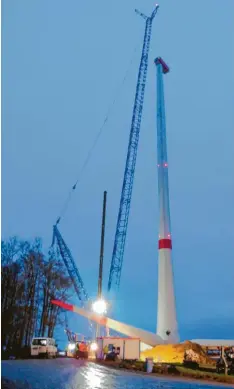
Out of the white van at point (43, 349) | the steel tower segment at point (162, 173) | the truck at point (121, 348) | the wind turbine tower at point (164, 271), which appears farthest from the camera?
the steel tower segment at point (162, 173)

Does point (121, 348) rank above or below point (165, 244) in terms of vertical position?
below

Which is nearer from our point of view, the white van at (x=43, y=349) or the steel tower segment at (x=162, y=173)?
the white van at (x=43, y=349)

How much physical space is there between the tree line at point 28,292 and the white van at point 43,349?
876 cm

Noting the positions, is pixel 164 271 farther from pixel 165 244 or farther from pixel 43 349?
pixel 43 349

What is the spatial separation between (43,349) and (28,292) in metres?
17.1

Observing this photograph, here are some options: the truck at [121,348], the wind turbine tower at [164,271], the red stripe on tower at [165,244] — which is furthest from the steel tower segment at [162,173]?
the truck at [121,348]

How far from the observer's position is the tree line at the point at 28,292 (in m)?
53.8

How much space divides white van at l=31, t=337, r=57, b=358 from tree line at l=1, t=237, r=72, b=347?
876 centimetres

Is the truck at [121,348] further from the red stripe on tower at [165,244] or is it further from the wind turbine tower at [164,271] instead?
the red stripe on tower at [165,244]

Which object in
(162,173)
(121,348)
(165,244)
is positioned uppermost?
(162,173)

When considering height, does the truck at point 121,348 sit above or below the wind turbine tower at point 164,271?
below

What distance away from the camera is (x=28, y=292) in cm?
5838

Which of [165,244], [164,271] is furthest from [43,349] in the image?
[165,244]

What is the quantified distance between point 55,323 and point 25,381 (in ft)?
143
